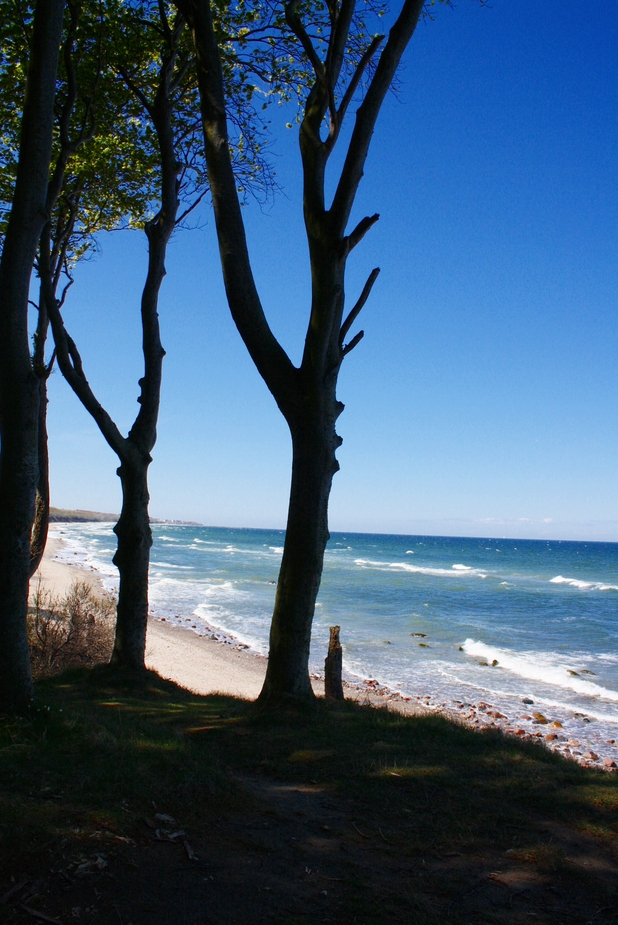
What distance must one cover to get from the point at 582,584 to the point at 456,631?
2666 cm

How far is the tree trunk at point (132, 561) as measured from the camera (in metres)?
9.07

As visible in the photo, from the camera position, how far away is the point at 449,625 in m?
26.9

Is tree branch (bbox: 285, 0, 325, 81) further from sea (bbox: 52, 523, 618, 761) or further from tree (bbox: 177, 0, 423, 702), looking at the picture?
sea (bbox: 52, 523, 618, 761)

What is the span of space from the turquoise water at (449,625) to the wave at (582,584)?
0.09m

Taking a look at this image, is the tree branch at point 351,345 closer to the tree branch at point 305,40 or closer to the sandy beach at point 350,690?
the tree branch at point 305,40

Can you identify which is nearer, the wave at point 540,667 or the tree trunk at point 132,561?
the tree trunk at point 132,561

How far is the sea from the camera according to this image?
1558 centimetres

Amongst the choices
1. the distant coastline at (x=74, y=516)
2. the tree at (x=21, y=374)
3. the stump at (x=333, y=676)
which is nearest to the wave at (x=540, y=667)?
the stump at (x=333, y=676)

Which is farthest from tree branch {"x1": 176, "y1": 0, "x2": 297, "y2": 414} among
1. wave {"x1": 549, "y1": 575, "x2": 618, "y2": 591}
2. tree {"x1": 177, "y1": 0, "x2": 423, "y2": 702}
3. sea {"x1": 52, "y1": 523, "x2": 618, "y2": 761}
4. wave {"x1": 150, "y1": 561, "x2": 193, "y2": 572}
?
wave {"x1": 549, "y1": 575, "x2": 618, "y2": 591}

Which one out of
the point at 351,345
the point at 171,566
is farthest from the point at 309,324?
the point at 171,566

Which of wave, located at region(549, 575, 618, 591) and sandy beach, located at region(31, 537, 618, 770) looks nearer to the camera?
sandy beach, located at region(31, 537, 618, 770)

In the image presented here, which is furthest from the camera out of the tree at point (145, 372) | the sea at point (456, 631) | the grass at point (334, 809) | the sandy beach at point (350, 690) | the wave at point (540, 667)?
the wave at point (540, 667)

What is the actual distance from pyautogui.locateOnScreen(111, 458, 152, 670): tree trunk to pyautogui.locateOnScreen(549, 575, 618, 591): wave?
41.1m

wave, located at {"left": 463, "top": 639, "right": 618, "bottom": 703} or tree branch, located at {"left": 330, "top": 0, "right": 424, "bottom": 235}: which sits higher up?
tree branch, located at {"left": 330, "top": 0, "right": 424, "bottom": 235}
